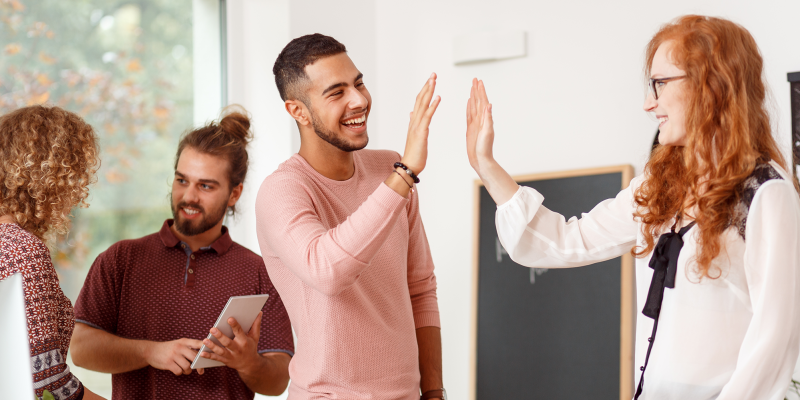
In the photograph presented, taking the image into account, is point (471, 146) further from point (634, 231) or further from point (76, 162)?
point (76, 162)

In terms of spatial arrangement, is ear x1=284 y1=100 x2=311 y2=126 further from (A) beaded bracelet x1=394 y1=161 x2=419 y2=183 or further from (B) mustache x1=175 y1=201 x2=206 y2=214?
(B) mustache x1=175 y1=201 x2=206 y2=214

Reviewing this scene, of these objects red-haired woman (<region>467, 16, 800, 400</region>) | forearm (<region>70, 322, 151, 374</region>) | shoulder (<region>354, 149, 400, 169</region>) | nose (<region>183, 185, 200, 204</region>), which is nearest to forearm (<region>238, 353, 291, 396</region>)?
forearm (<region>70, 322, 151, 374</region>)

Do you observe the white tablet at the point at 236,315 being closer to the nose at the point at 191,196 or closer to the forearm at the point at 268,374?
the forearm at the point at 268,374

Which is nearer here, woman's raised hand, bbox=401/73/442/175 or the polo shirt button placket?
woman's raised hand, bbox=401/73/442/175

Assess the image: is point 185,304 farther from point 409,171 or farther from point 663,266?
point 663,266

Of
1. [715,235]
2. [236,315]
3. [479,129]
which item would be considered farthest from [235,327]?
[715,235]

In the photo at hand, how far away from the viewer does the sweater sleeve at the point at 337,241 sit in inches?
51.0

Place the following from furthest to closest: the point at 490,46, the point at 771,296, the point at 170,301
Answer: the point at 490,46, the point at 170,301, the point at 771,296

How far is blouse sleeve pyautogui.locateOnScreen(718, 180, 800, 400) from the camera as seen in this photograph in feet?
3.84

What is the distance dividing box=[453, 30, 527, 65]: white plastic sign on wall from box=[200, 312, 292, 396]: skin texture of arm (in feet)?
5.67

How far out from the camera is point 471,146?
5.13 feet

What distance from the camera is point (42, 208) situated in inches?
56.9

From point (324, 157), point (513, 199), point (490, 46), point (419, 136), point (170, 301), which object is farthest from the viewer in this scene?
point (490, 46)

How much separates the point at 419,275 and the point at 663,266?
64cm
